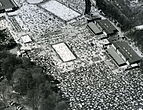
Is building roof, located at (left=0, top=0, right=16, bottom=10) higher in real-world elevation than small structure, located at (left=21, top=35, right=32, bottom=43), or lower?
higher

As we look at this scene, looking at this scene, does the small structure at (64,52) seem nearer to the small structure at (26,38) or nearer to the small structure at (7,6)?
the small structure at (26,38)

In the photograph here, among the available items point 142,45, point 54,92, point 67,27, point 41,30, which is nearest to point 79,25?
point 67,27

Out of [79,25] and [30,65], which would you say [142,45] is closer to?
[79,25]

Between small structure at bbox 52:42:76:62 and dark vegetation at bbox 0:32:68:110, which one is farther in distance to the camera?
small structure at bbox 52:42:76:62

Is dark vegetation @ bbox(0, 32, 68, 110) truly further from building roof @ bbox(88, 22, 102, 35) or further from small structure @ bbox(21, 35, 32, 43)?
building roof @ bbox(88, 22, 102, 35)

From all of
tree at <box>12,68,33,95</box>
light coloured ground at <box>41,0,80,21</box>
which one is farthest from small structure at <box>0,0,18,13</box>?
tree at <box>12,68,33,95</box>

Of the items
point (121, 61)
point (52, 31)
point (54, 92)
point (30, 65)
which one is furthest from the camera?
point (52, 31)

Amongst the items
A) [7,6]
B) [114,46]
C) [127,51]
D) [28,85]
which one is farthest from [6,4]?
[28,85]
